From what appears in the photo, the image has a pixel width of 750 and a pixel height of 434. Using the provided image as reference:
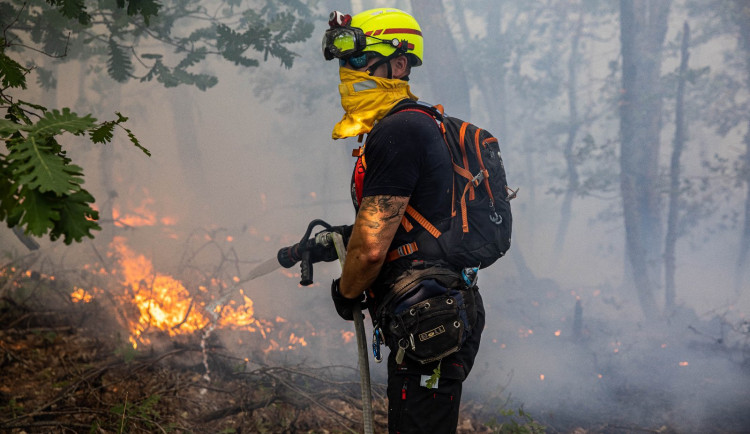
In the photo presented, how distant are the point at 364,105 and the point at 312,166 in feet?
78.7

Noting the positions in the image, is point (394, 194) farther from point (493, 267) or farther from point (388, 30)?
point (493, 267)

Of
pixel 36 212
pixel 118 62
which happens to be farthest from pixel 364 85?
pixel 118 62

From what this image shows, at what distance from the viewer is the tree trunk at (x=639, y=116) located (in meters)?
13.5

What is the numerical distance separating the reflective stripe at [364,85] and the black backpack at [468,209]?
0.31 meters

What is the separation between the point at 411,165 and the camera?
2.41m

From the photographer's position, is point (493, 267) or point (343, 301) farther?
point (493, 267)

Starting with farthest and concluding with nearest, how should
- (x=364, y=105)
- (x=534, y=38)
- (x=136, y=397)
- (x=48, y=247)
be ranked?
(x=534, y=38), (x=48, y=247), (x=136, y=397), (x=364, y=105)

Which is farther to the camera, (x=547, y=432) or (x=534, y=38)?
A: (x=534, y=38)

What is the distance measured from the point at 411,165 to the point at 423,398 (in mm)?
1219

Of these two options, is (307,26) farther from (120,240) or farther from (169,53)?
(169,53)

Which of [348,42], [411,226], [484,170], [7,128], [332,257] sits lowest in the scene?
[332,257]

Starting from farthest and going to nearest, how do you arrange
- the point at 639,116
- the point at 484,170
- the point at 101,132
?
the point at 639,116, the point at 484,170, the point at 101,132

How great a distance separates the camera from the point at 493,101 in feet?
74.8

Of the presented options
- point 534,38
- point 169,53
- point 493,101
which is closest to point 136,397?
point 493,101
